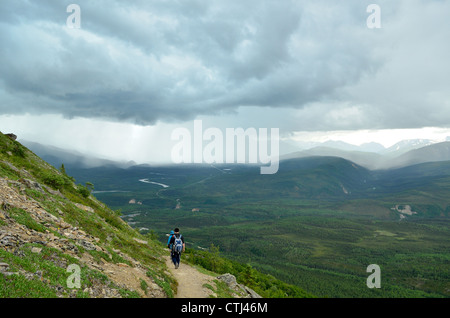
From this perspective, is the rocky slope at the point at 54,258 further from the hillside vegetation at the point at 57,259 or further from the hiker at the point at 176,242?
the hiker at the point at 176,242

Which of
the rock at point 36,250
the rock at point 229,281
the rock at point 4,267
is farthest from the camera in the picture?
the rock at point 229,281

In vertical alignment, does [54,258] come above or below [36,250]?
below

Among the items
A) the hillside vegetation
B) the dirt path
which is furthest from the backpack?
the hillside vegetation

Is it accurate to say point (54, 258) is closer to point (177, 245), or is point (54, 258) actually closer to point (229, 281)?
point (177, 245)

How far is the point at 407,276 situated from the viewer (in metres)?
193

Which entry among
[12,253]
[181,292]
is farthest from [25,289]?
[181,292]

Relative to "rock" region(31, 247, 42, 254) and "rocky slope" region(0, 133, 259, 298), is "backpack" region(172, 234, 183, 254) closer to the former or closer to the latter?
"rocky slope" region(0, 133, 259, 298)

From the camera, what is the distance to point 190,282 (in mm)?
29328

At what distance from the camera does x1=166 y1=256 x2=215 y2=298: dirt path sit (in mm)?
25733

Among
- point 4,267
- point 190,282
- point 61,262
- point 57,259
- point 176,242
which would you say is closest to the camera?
point 4,267

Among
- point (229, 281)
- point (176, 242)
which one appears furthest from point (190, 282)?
point (229, 281)

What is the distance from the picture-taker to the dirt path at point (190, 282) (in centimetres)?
2573

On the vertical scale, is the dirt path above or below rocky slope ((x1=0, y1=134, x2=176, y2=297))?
below

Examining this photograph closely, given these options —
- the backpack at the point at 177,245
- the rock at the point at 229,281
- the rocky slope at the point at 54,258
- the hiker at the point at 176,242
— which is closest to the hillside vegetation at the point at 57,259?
the rocky slope at the point at 54,258
